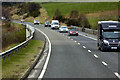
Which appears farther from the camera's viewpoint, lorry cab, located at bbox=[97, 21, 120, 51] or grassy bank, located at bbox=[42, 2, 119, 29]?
grassy bank, located at bbox=[42, 2, 119, 29]

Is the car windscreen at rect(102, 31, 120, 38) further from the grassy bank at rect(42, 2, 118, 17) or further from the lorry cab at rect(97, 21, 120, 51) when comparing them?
the grassy bank at rect(42, 2, 118, 17)

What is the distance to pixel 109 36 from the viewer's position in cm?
2506

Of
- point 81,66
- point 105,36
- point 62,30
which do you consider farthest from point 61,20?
point 81,66

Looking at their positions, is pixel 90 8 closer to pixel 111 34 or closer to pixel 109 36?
pixel 111 34

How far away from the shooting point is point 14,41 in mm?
38031

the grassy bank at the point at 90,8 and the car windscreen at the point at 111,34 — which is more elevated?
the grassy bank at the point at 90,8

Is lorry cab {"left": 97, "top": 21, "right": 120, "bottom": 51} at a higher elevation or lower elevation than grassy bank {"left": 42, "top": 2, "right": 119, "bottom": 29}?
lower

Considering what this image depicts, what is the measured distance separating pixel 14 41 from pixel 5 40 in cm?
115

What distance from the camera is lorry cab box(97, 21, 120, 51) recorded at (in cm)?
2433

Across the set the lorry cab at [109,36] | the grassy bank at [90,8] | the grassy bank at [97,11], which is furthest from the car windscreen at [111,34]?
the grassy bank at [90,8]

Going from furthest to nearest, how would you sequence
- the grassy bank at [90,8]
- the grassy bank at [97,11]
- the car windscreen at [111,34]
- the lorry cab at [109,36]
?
1. the grassy bank at [90,8]
2. the grassy bank at [97,11]
3. the car windscreen at [111,34]
4. the lorry cab at [109,36]

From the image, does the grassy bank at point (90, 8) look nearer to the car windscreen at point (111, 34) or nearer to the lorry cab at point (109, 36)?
the lorry cab at point (109, 36)

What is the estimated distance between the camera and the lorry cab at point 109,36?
24328 mm

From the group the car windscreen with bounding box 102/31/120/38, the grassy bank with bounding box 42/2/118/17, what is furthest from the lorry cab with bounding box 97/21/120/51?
the grassy bank with bounding box 42/2/118/17
